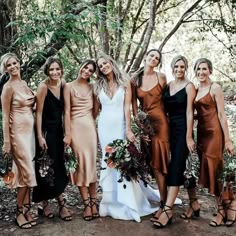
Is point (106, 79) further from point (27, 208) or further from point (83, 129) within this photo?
point (27, 208)

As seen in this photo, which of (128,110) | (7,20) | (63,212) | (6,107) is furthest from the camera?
(7,20)

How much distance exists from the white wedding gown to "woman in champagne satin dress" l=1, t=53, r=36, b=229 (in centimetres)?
87

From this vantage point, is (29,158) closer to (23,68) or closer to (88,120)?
(88,120)

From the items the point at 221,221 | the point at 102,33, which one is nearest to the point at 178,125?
the point at 221,221

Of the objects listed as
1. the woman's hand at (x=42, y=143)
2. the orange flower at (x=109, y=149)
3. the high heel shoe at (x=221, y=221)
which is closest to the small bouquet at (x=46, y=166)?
the woman's hand at (x=42, y=143)

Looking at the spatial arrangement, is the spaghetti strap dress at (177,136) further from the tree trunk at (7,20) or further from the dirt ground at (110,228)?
the tree trunk at (7,20)

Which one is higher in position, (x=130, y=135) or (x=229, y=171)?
(x=130, y=135)

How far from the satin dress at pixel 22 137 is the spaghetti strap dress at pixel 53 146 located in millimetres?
149

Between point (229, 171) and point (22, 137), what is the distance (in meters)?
2.39

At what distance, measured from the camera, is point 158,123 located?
4902mm

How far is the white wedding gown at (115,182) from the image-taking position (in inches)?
196

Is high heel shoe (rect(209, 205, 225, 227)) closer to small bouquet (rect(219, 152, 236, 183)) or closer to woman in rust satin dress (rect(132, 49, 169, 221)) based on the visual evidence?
small bouquet (rect(219, 152, 236, 183))

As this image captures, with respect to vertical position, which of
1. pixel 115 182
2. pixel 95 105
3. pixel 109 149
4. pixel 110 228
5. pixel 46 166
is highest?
pixel 95 105

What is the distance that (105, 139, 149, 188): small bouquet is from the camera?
4.85m
